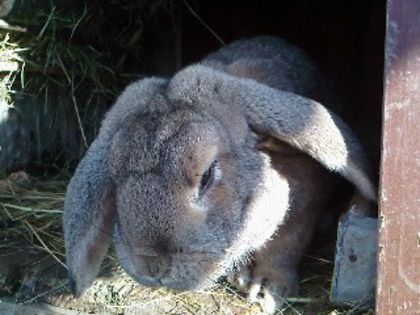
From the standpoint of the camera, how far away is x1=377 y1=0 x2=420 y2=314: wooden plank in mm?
3064

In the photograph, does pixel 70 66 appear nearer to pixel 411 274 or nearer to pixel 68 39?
pixel 68 39

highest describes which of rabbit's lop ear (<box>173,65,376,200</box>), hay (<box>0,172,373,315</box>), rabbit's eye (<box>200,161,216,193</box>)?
rabbit's lop ear (<box>173,65,376,200</box>)

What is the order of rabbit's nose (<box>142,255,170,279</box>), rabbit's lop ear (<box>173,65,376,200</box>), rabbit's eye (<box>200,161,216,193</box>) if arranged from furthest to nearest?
1. rabbit's lop ear (<box>173,65,376,200</box>)
2. rabbit's eye (<box>200,161,216,193</box>)
3. rabbit's nose (<box>142,255,170,279</box>)

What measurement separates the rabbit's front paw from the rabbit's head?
32cm

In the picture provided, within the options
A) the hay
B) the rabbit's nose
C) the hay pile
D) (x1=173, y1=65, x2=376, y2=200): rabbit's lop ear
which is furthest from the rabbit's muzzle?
the hay pile

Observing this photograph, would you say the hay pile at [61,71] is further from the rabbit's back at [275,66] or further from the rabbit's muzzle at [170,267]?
the rabbit's muzzle at [170,267]

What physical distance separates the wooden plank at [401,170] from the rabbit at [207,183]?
344mm

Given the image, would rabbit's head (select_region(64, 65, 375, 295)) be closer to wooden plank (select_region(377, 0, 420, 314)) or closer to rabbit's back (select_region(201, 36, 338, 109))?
wooden plank (select_region(377, 0, 420, 314))

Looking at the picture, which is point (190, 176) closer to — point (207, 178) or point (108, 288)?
point (207, 178)

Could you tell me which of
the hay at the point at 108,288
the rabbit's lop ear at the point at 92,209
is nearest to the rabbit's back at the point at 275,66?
the rabbit's lop ear at the point at 92,209

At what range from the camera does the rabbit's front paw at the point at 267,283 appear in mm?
3596

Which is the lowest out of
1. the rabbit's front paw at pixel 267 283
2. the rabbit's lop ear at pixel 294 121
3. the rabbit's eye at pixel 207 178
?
the rabbit's front paw at pixel 267 283

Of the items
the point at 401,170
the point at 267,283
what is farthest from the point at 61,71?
the point at 401,170

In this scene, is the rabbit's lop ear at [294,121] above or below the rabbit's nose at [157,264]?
above
